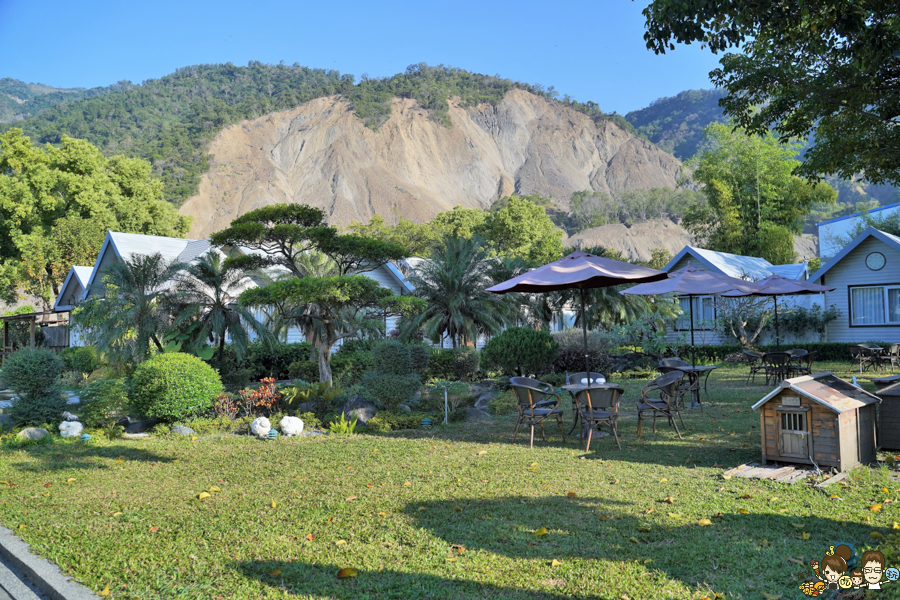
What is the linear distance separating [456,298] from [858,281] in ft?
50.3

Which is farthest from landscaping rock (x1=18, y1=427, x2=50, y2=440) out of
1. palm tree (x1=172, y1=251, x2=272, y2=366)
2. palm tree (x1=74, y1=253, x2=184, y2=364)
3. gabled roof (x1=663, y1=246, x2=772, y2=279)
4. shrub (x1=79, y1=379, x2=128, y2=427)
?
gabled roof (x1=663, y1=246, x2=772, y2=279)

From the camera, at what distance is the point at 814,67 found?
11078mm

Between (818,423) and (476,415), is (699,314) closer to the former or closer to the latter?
(476,415)

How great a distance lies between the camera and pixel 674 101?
143375 mm

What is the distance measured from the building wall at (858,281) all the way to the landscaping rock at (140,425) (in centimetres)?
2277

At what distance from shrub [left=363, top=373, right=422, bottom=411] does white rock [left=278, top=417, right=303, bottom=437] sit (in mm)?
1723

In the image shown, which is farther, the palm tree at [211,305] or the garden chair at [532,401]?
the palm tree at [211,305]

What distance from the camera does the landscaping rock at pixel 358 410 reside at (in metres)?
10.4

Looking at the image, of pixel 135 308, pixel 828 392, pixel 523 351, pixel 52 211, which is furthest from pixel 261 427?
pixel 52 211

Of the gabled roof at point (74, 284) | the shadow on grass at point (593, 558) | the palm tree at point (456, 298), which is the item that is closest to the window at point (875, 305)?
the palm tree at point (456, 298)

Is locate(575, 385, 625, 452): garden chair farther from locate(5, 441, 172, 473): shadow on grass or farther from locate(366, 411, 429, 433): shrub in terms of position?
locate(5, 441, 172, 473): shadow on grass

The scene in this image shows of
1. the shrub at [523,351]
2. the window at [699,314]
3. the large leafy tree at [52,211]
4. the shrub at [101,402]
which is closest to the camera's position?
the shrub at [101,402]

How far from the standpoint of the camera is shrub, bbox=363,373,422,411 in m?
10.9

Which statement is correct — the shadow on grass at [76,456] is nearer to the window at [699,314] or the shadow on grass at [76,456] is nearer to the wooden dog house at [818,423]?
the wooden dog house at [818,423]
